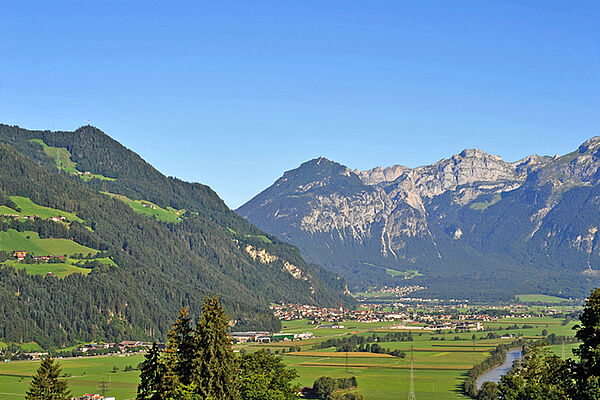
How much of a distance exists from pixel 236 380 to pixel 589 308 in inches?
1139

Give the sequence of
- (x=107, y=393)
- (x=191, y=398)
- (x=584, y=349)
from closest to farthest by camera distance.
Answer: (x=584, y=349) < (x=191, y=398) < (x=107, y=393)

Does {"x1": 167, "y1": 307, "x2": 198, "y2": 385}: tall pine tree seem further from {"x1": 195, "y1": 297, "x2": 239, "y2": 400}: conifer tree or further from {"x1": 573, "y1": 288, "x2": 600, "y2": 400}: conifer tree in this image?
{"x1": 573, "y1": 288, "x2": 600, "y2": 400}: conifer tree

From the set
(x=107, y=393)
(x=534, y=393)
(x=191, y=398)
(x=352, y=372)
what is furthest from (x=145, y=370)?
(x=352, y=372)

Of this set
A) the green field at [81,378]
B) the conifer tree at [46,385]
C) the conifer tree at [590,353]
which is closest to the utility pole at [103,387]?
the green field at [81,378]

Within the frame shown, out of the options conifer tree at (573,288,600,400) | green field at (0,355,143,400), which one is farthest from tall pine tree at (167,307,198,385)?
green field at (0,355,143,400)

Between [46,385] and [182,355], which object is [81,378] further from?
[182,355]

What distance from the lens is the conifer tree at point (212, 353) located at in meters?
73.0

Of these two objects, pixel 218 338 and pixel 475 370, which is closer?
pixel 218 338

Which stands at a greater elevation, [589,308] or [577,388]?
[589,308]

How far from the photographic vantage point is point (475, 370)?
590 ft

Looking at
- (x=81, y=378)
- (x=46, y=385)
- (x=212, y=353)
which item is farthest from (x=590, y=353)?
(x=81, y=378)

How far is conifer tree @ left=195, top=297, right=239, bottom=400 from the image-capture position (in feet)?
240

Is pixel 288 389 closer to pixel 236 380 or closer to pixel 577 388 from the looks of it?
pixel 236 380

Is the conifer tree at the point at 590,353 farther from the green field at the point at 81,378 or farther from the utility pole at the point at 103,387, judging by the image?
the utility pole at the point at 103,387
